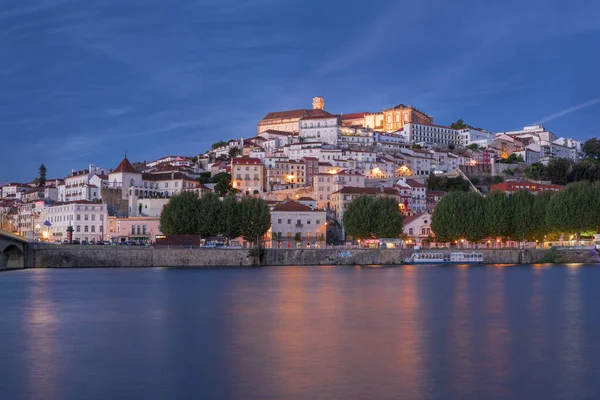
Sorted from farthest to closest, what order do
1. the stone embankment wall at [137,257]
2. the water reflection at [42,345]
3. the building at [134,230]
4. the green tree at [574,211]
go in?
the building at [134,230] < the green tree at [574,211] < the stone embankment wall at [137,257] < the water reflection at [42,345]

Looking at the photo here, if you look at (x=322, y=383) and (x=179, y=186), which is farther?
(x=179, y=186)

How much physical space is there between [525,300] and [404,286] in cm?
851

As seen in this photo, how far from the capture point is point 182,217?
62656 millimetres

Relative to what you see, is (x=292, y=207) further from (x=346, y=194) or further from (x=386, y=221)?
(x=386, y=221)

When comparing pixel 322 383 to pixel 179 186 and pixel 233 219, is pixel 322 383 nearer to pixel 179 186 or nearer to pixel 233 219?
pixel 233 219

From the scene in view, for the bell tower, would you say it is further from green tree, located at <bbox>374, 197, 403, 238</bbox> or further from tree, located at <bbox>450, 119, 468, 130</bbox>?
green tree, located at <bbox>374, 197, 403, 238</bbox>

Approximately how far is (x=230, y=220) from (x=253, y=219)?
1.97 metres

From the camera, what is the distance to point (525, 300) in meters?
34.1

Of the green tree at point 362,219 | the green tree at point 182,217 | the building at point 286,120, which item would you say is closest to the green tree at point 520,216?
the green tree at point 362,219

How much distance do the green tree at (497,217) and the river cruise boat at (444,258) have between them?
240 centimetres

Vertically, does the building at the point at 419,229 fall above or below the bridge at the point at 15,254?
above

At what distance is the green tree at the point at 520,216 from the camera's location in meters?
65.0

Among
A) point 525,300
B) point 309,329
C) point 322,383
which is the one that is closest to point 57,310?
point 309,329

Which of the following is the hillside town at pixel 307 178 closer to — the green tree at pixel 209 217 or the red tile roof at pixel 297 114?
the red tile roof at pixel 297 114
